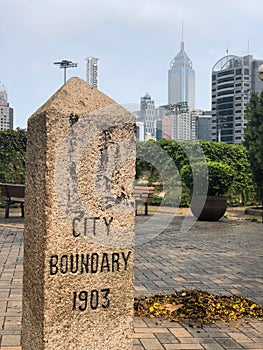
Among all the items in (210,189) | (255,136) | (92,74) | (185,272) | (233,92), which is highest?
(233,92)

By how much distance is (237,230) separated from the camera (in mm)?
11727

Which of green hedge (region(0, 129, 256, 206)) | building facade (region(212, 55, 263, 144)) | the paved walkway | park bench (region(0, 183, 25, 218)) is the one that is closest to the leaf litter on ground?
the paved walkway

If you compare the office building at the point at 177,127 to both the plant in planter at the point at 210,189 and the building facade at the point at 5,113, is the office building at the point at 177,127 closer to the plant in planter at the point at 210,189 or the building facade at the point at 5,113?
the plant in planter at the point at 210,189

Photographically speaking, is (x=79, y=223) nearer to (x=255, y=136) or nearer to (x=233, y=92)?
(x=255, y=136)

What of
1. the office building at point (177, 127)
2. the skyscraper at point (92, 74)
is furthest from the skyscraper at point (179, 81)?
the skyscraper at point (92, 74)

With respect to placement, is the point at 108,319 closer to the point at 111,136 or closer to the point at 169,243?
the point at 111,136

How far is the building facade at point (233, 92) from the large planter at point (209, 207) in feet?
195

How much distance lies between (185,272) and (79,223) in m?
3.91

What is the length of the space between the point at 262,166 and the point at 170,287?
30.9 feet

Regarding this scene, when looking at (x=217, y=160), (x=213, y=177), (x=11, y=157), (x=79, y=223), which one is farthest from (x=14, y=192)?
(x=79, y=223)

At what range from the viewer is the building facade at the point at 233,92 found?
74562mm

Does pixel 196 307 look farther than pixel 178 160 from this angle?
No

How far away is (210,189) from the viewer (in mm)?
13281

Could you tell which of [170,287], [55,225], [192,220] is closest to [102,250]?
[55,225]
